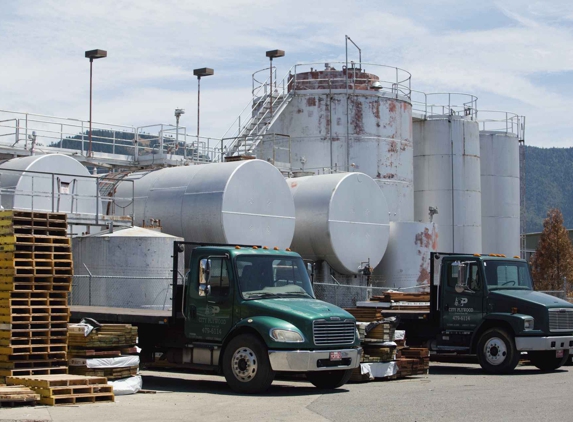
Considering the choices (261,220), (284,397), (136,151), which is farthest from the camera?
(136,151)

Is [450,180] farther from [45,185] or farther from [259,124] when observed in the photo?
[45,185]

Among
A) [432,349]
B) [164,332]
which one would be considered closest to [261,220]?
[432,349]

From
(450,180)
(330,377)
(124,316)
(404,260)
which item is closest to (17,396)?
(124,316)

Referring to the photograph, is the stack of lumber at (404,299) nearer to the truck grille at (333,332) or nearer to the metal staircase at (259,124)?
the truck grille at (333,332)

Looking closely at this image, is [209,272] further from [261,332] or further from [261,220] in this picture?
[261,220]

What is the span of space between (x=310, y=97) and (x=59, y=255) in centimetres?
2304

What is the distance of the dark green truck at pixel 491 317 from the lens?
20.2m

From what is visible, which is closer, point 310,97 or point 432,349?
point 432,349

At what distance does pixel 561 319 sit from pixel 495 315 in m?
1.52

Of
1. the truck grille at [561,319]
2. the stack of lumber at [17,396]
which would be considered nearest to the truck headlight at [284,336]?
the stack of lumber at [17,396]

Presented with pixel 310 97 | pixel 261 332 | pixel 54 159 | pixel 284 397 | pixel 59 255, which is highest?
pixel 310 97

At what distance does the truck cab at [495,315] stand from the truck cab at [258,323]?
4960mm

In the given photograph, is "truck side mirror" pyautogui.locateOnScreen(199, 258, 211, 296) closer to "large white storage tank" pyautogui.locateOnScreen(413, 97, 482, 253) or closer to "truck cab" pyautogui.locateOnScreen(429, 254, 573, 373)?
"truck cab" pyautogui.locateOnScreen(429, 254, 573, 373)

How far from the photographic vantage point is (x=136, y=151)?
36688 mm
